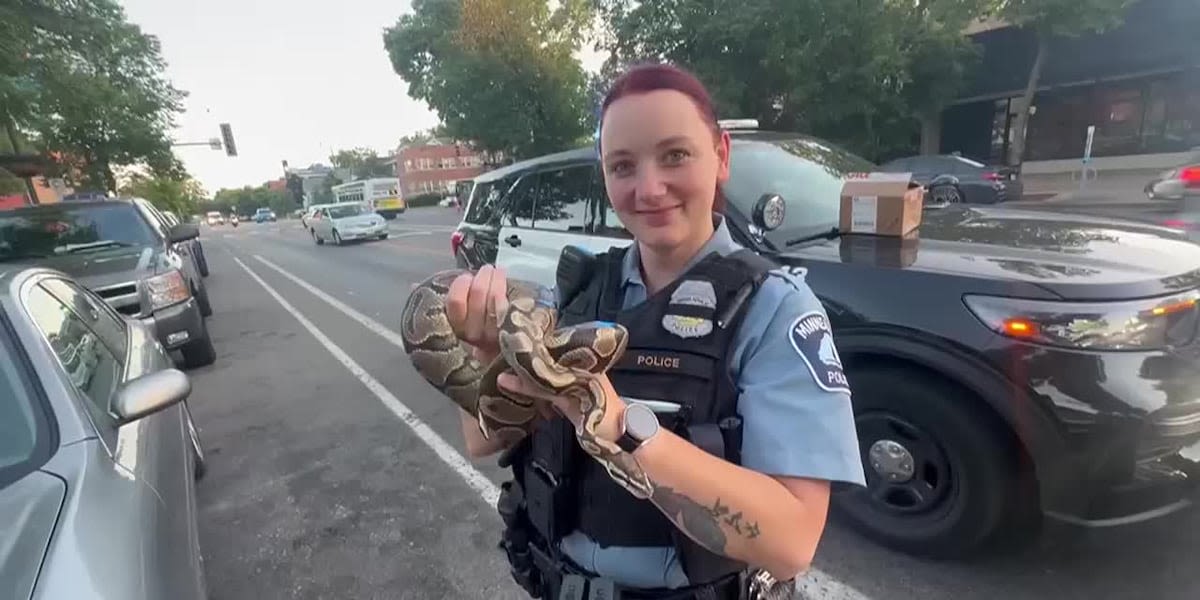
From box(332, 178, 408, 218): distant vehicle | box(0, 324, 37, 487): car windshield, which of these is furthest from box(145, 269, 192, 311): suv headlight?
box(332, 178, 408, 218): distant vehicle

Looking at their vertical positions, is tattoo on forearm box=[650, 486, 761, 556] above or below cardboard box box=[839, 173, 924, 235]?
below

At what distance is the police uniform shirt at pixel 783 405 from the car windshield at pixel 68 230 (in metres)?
7.39

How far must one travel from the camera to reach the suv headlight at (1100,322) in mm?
2129

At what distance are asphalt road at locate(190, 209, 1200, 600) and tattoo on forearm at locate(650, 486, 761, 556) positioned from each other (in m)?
1.90

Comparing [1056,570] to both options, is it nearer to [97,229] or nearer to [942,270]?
[942,270]

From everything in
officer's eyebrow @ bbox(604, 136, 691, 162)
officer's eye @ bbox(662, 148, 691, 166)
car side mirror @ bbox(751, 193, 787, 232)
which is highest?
officer's eyebrow @ bbox(604, 136, 691, 162)

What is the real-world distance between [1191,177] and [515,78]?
27.0 m

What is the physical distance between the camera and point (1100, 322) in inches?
84.0

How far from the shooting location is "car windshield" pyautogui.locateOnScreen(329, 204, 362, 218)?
22.9m

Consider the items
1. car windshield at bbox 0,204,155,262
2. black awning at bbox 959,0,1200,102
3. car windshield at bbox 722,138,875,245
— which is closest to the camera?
car windshield at bbox 722,138,875,245

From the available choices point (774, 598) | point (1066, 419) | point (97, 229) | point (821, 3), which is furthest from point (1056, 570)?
point (821, 3)

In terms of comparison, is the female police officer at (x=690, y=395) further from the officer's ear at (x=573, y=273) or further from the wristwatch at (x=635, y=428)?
the officer's ear at (x=573, y=273)

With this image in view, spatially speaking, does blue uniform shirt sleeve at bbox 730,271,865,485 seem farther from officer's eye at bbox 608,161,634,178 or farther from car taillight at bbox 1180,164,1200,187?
car taillight at bbox 1180,164,1200,187

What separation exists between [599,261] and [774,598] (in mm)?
791
